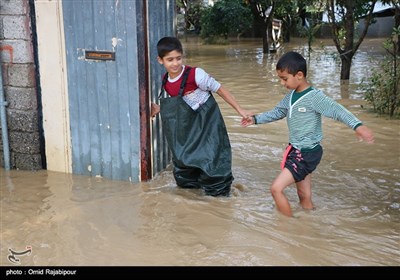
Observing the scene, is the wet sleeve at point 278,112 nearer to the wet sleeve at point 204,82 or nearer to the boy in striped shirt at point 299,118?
the boy in striped shirt at point 299,118

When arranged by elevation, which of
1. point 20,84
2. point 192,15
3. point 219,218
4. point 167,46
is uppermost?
point 192,15

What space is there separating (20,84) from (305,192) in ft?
10.4

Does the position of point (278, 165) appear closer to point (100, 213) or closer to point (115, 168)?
point (115, 168)

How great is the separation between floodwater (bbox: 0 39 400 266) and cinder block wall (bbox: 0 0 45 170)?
29 centimetres

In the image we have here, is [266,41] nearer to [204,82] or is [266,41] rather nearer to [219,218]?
[204,82]

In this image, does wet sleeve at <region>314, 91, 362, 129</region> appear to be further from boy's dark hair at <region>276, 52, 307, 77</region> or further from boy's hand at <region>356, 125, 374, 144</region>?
boy's dark hair at <region>276, 52, 307, 77</region>

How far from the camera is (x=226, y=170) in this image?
5.05 meters

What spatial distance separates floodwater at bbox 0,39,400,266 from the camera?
153 inches

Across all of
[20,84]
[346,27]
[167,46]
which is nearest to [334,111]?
[167,46]

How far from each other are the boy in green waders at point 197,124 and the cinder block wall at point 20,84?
5.24 ft

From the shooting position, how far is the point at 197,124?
4.95 m

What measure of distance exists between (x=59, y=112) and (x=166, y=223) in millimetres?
1937

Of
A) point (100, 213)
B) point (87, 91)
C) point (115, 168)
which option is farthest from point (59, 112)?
point (100, 213)

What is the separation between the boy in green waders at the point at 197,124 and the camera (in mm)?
4863
